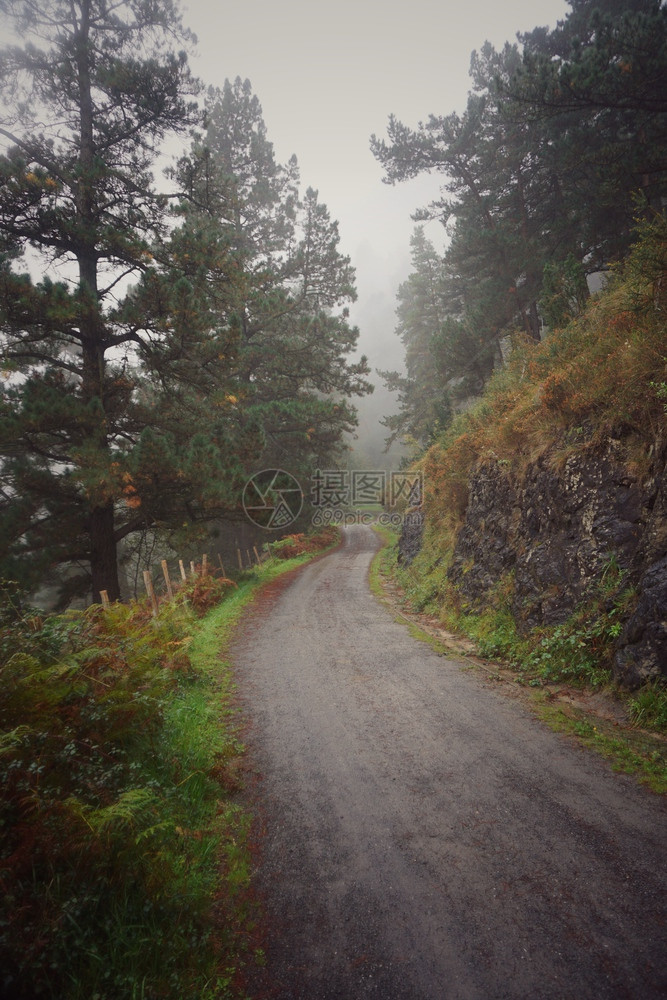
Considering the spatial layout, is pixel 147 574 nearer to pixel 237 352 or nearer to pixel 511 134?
pixel 237 352

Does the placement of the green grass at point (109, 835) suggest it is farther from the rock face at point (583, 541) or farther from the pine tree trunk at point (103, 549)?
the pine tree trunk at point (103, 549)

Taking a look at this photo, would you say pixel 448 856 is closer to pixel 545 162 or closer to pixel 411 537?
pixel 411 537

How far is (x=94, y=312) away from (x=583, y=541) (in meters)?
11.7

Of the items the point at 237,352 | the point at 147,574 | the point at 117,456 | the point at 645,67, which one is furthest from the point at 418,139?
the point at 147,574

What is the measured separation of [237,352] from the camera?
38.2 feet

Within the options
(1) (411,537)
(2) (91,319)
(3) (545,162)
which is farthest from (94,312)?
(3) (545,162)

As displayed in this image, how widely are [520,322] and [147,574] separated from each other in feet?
58.5

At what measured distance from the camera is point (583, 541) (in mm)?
6953

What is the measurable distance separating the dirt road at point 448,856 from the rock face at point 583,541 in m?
1.79

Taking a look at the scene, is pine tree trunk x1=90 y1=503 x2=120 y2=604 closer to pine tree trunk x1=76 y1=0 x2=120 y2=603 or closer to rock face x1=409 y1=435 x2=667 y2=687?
pine tree trunk x1=76 y1=0 x2=120 y2=603

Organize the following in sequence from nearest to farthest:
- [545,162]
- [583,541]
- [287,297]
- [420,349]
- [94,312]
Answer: [583,541] < [94,312] < [545,162] < [287,297] < [420,349]

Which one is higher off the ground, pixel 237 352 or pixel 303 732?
pixel 237 352

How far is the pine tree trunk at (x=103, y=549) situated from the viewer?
1117 centimetres

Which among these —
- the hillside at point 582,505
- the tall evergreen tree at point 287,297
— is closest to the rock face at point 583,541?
the hillside at point 582,505
